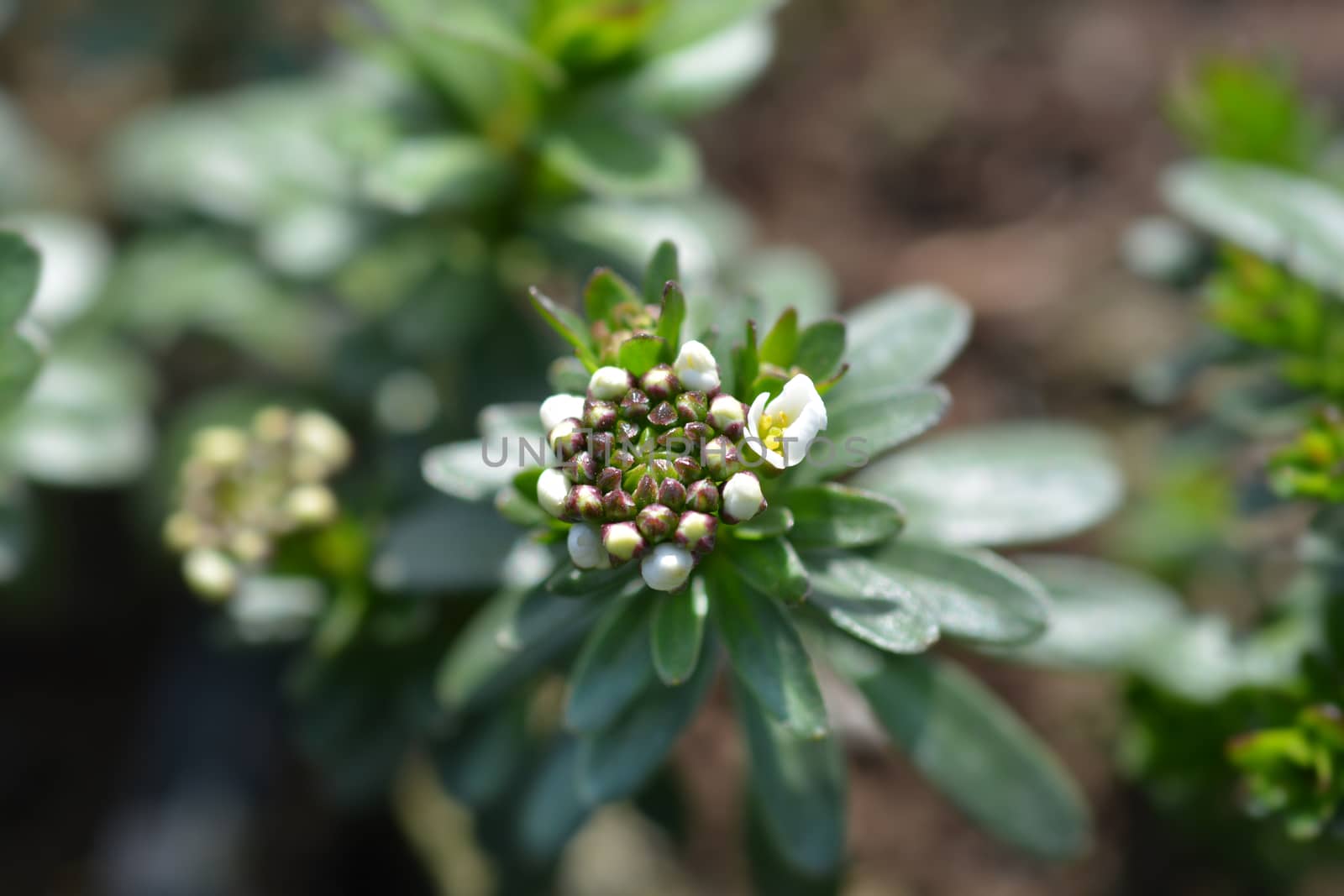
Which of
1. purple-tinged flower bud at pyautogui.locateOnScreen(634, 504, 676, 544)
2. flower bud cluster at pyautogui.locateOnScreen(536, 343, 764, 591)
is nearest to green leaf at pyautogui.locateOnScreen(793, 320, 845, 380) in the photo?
flower bud cluster at pyautogui.locateOnScreen(536, 343, 764, 591)

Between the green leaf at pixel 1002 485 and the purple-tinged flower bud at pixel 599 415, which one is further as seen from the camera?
the green leaf at pixel 1002 485

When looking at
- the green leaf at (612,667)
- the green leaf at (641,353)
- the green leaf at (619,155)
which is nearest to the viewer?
the green leaf at (641,353)

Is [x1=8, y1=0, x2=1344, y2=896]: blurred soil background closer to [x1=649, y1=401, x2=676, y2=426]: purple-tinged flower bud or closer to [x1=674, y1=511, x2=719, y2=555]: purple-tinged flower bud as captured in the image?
[x1=674, y1=511, x2=719, y2=555]: purple-tinged flower bud

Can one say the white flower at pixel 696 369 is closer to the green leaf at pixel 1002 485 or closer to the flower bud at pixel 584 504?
the flower bud at pixel 584 504

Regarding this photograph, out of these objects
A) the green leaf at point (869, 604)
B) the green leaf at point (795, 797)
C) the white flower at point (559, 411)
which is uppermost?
the white flower at point (559, 411)

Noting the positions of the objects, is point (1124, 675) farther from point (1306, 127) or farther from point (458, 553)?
point (458, 553)

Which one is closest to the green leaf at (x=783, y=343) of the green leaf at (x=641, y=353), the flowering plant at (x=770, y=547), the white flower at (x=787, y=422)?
the flowering plant at (x=770, y=547)
